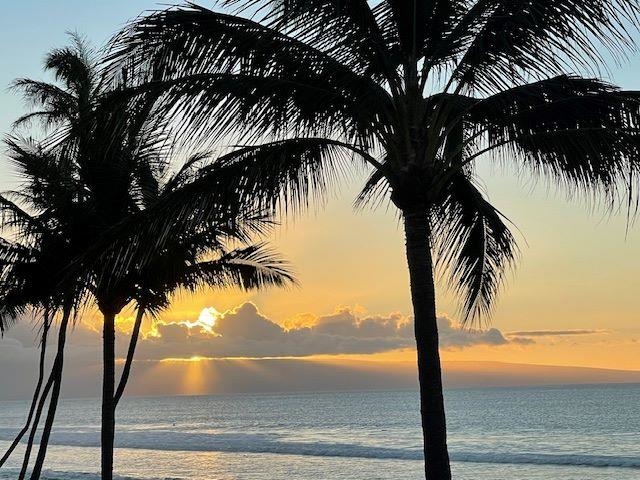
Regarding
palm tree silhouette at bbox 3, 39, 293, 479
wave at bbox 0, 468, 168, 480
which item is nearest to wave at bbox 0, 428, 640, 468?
wave at bbox 0, 468, 168, 480

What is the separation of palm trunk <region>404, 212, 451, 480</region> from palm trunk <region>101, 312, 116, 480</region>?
8.51 m

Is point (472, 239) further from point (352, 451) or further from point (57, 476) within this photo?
point (352, 451)

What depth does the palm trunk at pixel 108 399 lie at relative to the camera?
14.2 metres

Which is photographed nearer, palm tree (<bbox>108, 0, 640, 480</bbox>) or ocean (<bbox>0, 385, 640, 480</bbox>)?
palm tree (<bbox>108, 0, 640, 480</bbox>)

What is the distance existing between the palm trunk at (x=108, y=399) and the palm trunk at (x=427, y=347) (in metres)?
8.51

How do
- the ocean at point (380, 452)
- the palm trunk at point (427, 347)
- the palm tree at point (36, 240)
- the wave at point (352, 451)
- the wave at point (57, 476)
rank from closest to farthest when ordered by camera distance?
1. the palm trunk at point (427, 347)
2. the palm tree at point (36, 240)
3. the wave at point (57, 476)
4. the ocean at point (380, 452)
5. the wave at point (352, 451)

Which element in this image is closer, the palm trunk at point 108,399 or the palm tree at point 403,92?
the palm tree at point 403,92

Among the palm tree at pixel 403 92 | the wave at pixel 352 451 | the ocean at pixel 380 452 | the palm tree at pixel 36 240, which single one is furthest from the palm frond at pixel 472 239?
the wave at pixel 352 451

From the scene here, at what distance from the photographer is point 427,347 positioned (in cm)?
719

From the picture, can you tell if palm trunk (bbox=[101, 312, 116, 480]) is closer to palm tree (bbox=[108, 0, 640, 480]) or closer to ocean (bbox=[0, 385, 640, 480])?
palm tree (bbox=[108, 0, 640, 480])

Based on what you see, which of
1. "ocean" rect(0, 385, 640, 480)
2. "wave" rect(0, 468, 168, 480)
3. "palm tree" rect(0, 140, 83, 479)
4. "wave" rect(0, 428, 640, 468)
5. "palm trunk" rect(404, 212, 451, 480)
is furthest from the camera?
"wave" rect(0, 428, 640, 468)

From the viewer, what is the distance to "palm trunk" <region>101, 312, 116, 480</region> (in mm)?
14180

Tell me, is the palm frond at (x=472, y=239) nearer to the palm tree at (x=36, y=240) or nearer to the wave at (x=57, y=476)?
the palm tree at (x=36, y=240)

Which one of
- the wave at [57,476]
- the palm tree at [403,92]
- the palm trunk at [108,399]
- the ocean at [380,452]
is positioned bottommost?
the ocean at [380,452]
